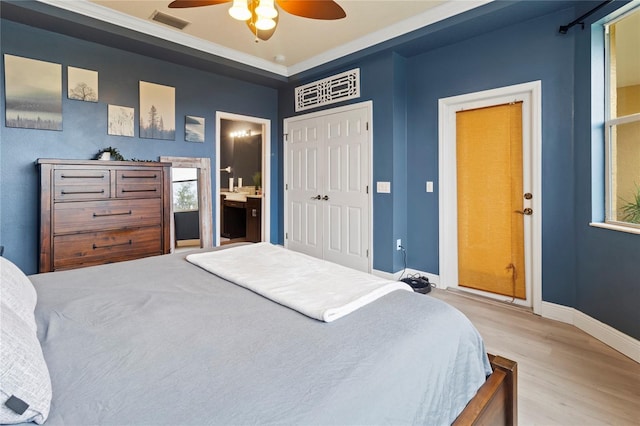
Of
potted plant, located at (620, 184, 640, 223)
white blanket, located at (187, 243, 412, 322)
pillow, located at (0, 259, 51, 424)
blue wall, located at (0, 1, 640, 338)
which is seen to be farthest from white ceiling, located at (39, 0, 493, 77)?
pillow, located at (0, 259, 51, 424)

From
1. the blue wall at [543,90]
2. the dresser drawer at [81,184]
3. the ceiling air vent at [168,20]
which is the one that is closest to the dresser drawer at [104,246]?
the dresser drawer at [81,184]

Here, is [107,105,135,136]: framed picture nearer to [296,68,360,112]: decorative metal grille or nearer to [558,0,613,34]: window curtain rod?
[296,68,360,112]: decorative metal grille

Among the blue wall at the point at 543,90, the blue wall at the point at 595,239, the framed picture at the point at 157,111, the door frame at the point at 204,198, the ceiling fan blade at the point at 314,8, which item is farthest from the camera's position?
the door frame at the point at 204,198

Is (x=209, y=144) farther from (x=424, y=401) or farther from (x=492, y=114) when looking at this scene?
(x=424, y=401)

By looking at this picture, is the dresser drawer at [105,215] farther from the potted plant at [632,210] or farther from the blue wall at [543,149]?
the potted plant at [632,210]

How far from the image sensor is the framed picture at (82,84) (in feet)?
10.9

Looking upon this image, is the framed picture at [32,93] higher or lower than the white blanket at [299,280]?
higher

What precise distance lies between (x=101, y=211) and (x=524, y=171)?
400 centimetres

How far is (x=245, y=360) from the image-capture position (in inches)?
33.3

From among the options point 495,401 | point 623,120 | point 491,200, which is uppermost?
point 623,120

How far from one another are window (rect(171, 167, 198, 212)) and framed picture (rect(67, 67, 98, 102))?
1101 mm

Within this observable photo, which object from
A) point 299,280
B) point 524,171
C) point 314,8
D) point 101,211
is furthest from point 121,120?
point 524,171

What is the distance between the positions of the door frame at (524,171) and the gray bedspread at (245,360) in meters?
2.24

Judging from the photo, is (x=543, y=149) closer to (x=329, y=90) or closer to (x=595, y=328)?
(x=595, y=328)
